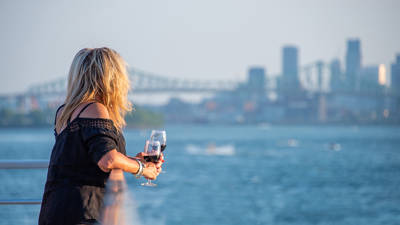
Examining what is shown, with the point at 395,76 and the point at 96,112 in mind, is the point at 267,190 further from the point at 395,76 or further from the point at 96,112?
the point at 395,76

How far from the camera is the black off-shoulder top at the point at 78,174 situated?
1.59 meters

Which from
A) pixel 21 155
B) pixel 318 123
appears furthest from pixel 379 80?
pixel 21 155

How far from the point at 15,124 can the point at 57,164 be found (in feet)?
242

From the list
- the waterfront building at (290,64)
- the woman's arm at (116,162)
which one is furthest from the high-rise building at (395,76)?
the woman's arm at (116,162)

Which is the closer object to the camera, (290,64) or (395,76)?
(395,76)

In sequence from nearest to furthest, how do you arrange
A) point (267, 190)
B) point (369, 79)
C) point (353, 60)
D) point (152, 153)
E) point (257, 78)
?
point (152, 153), point (267, 190), point (369, 79), point (257, 78), point (353, 60)

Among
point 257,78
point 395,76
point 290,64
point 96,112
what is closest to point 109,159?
point 96,112

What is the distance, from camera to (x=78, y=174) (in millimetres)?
1611

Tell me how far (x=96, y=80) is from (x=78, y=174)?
274 mm

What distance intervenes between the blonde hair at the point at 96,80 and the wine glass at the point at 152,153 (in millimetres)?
282

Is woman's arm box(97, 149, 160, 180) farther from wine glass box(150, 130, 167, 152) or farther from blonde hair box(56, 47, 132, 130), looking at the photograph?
wine glass box(150, 130, 167, 152)

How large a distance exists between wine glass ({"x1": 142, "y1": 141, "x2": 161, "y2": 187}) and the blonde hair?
28cm

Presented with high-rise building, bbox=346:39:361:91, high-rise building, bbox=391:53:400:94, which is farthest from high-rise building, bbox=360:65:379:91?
high-rise building, bbox=391:53:400:94

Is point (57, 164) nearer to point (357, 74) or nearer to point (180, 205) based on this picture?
point (180, 205)
